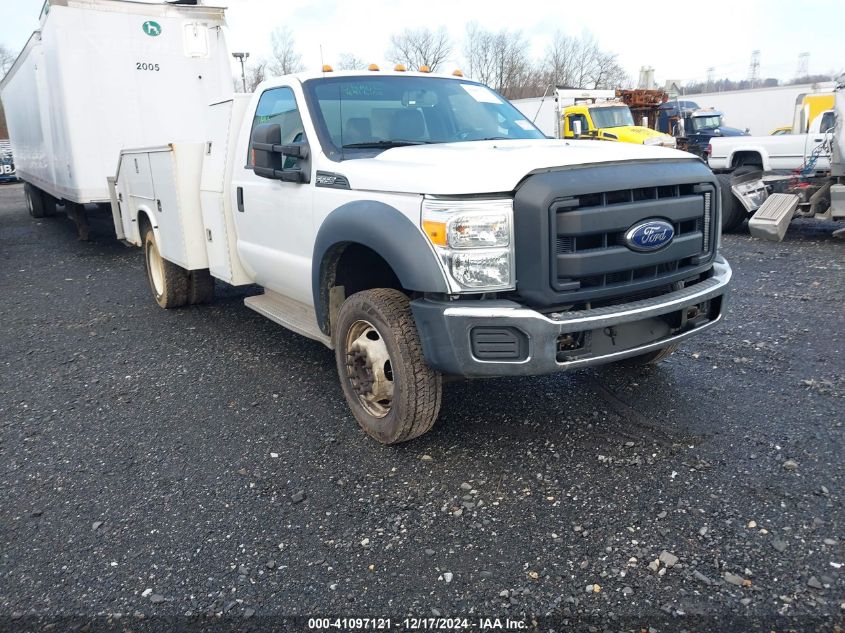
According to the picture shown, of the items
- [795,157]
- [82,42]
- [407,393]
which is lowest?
[407,393]

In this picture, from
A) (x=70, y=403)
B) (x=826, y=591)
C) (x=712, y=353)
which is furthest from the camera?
(x=712, y=353)

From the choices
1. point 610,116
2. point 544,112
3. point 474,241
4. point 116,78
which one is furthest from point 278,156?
point 544,112

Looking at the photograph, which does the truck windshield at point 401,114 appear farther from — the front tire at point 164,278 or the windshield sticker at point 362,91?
the front tire at point 164,278

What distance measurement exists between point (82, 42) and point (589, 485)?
9376mm

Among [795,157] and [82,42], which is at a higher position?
[82,42]

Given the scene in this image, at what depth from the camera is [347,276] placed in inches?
163

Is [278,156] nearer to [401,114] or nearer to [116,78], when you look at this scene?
[401,114]

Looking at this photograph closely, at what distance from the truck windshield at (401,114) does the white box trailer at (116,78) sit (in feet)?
18.8

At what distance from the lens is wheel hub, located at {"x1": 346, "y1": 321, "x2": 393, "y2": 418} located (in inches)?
146

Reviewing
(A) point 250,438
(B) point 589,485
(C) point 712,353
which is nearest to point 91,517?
(A) point 250,438

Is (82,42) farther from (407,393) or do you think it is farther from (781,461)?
(781,461)

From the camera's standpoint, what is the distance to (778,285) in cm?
730

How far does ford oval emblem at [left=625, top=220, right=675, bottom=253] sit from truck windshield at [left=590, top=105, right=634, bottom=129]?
57.1 ft

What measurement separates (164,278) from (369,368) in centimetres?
395
